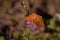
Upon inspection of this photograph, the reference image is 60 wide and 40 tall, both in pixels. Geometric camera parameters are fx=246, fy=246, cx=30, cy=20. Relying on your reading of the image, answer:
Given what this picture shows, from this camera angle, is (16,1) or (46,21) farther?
(46,21)

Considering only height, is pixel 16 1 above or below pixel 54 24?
above

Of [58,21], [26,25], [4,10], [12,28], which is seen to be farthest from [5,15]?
[58,21]

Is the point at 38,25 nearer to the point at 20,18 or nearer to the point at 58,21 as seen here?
the point at 58,21

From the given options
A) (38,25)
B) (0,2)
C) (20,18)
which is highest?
(0,2)

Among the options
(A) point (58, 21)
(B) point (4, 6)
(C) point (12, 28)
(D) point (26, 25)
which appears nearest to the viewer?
(B) point (4, 6)

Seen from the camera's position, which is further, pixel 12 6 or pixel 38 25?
pixel 38 25

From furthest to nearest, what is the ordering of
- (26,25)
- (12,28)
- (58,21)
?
(58,21), (26,25), (12,28)

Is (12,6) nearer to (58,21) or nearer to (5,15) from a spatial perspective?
(5,15)

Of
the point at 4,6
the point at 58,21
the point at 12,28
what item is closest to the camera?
the point at 4,6

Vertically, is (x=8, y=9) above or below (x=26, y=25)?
above

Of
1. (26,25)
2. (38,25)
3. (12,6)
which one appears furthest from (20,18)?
(38,25)
